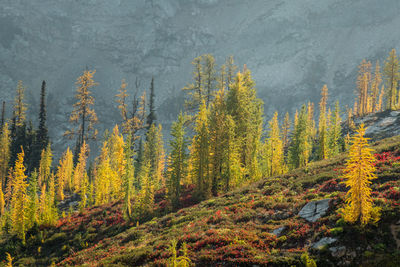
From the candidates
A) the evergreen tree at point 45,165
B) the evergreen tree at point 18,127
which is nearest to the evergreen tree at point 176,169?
the evergreen tree at point 45,165

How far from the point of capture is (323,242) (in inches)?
483

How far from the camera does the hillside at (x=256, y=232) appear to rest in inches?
459

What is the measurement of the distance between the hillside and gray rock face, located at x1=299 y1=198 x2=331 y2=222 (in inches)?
2.5

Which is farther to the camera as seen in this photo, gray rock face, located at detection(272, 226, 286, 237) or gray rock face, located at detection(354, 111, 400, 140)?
gray rock face, located at detection(354, 111, 400, 140)

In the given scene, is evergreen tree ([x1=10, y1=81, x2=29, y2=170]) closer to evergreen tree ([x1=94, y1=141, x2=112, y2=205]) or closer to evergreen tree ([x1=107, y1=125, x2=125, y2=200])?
evergreen tree ([x1=94, y1=141, x2=112, y2=205])

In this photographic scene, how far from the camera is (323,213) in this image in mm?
14938

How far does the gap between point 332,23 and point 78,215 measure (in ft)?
716

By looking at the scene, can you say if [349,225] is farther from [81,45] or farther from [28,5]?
[28,5]

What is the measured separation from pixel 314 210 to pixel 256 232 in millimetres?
3957

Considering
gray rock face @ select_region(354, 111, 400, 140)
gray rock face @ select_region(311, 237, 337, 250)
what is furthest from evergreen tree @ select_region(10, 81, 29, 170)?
gray rock face @ select_region(354, 111, 400, 140)

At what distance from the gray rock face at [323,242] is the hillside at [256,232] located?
46mm

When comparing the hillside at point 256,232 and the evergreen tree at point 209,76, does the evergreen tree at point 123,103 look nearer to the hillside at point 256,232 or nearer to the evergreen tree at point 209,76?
the evergreen tree at point 209,76

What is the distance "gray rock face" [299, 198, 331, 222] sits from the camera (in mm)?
14993

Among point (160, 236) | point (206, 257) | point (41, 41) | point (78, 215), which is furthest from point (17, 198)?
point (41, 41)
